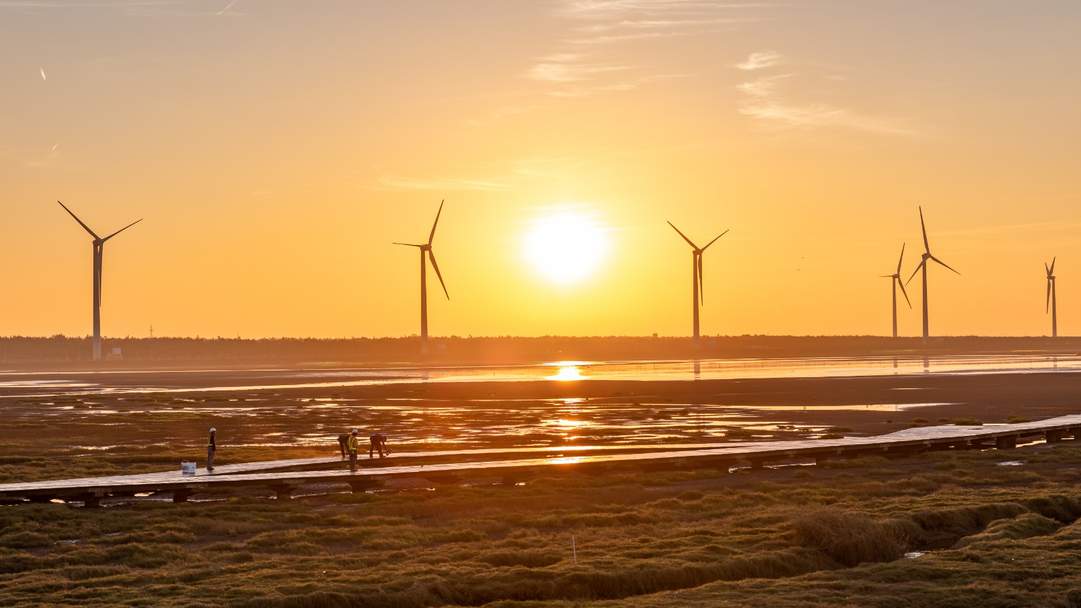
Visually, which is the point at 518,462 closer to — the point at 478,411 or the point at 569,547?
the point at 569,547

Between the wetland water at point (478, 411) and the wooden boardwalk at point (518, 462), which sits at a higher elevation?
the wetland water at point (478, 411)

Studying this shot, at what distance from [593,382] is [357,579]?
101420mm

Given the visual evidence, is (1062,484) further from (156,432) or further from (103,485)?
(156,432)

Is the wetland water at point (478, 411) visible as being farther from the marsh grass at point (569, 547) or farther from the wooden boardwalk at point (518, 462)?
the marsh grass at point (569, 547)

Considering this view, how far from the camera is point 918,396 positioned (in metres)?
98.9

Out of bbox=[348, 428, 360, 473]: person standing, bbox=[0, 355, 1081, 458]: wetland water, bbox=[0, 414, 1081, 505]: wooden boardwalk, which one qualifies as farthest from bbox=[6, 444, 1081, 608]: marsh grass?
bbox=[0, 355, 1081, 458]: wetland water

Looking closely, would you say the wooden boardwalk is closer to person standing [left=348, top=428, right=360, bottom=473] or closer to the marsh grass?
person standing [left=348, top=428, right=360, bottom=473]

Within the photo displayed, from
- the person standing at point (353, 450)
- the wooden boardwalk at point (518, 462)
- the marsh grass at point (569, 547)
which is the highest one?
the person standing at point (353, 450)

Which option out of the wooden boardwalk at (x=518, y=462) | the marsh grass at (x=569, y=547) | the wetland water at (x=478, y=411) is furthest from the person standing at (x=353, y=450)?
the wetland water at (x=478, y=411)

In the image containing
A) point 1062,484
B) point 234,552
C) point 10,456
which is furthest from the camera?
point 10,456

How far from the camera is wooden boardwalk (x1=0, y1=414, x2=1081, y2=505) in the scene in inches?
1592

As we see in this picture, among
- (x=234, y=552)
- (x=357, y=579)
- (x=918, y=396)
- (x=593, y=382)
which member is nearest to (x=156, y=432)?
(x=234, y=552)

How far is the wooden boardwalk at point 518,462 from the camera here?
40.4 meters

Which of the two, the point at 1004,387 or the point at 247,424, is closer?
the point at 247,424
